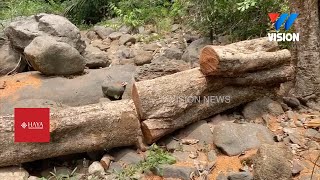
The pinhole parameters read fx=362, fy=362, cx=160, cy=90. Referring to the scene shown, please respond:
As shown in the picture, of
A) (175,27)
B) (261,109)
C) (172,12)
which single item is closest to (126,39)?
(175,27)

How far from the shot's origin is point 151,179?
10.5 feet

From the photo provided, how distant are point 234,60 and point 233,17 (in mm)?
1835

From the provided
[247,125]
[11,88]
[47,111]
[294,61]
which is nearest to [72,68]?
[11,88]

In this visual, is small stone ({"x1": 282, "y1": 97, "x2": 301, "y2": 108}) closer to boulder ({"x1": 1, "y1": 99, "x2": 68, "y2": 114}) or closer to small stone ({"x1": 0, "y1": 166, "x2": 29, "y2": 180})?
boulder ({"x1": 1, "y1": 99, "x2": 68, "y2": 114})

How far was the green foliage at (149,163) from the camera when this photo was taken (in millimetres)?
3195

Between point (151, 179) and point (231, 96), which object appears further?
point (231, 96)

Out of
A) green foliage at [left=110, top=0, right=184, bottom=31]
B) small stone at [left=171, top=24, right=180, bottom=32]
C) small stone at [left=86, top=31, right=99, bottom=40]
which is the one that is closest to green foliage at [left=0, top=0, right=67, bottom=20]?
small stone at [left=86, top=31, right=99, bottom=40]

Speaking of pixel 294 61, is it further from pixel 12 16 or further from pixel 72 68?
pixel 12 16

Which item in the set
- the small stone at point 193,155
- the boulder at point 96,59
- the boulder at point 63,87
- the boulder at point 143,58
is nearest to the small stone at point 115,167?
the small stone at point 193,155

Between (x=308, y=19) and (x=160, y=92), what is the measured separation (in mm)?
1929

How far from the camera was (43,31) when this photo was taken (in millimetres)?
5641

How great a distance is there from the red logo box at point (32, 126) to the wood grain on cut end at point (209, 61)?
1662 millimetres

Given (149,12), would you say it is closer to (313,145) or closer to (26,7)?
(26,7)

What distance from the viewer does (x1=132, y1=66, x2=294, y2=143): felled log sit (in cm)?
361
